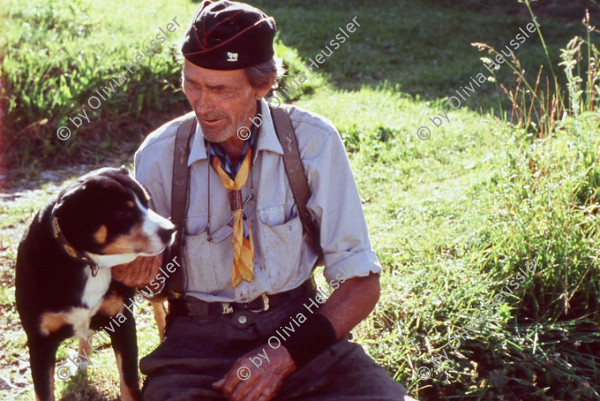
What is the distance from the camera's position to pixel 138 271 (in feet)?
9.12

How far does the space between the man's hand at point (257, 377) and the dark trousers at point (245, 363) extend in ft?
0.09

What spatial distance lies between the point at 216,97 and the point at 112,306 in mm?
1034

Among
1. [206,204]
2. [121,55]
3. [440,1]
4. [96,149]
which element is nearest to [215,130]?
[206,204]

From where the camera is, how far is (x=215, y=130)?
264 centimetres

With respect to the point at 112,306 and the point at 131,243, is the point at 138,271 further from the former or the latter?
the point at 131,243

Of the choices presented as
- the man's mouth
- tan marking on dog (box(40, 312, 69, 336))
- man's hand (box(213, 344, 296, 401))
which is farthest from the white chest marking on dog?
the man's mouth

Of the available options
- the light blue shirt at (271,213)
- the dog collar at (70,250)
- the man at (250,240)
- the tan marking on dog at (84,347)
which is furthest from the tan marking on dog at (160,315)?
the dog collar at (70,250)

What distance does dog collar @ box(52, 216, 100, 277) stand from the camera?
2.43 m

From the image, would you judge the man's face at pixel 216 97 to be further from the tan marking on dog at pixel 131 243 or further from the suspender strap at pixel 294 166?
the tan marking on dog at pixel 131 243

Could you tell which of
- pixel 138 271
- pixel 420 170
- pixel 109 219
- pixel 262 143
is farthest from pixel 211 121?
pixel 420 170

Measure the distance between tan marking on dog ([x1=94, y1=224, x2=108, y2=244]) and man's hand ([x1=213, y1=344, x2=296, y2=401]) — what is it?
716 millimetres

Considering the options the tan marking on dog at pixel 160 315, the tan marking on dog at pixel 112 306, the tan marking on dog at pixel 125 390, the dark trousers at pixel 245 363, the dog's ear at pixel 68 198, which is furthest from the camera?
the tan marking on dog at pixel 160 315

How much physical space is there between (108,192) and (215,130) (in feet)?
1.65

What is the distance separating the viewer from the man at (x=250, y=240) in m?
2.57
